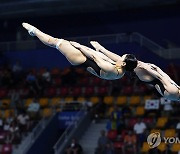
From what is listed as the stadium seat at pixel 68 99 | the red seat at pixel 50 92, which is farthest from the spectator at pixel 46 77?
the stadium seat at pixel 68 99

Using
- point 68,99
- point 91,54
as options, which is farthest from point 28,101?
point 91,54

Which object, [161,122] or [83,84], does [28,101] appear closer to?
[83,84]

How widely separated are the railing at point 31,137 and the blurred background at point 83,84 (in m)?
0.04

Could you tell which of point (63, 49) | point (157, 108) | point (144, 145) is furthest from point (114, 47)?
point (63, 49)

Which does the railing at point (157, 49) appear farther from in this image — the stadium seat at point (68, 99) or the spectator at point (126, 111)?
the spectator at point (126, 111)

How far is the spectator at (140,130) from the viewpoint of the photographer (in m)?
16.4

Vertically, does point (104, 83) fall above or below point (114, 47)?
below

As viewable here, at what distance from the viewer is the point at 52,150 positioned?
19203 mm

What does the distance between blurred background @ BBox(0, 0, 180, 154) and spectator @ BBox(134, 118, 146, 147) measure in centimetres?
3

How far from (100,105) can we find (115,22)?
561 centimetres

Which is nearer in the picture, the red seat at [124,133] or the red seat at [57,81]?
the red seat at [124,133]

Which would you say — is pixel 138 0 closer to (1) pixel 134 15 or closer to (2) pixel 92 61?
(1) pixel 134 15

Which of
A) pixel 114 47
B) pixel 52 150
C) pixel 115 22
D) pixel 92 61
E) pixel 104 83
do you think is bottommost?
pixel 52 150

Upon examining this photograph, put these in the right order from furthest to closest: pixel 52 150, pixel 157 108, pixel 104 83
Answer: pixel 104 83 → pixel 52 150 → pixel 157 108
